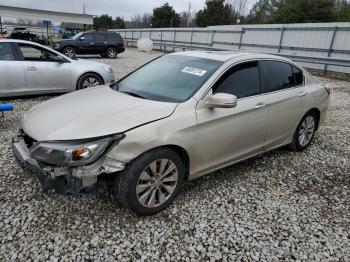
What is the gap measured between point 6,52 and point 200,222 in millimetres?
6282

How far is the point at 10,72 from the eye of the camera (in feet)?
22.4

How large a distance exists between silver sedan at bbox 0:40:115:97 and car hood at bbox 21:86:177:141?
412 cm

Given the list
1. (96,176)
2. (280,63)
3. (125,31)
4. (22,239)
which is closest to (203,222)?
(96,176)

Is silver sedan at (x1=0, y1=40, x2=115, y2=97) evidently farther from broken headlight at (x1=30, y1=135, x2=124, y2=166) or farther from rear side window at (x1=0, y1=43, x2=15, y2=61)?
broken headlight at (x1=30, y1=135, x2=124, y2=166)

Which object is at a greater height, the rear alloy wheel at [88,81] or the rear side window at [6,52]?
the rear side window at [6,52]

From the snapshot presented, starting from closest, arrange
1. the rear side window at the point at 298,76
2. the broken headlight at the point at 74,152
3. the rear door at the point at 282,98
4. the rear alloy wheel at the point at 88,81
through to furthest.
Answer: the broken headlight at the point at 74,152 < the rear door at the point at 282,98 < the rear side window at the point at 298,76 < the rear alloy wheel at the point at 88,81

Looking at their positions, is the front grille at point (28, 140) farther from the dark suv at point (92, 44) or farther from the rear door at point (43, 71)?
the dark suv at point (92, 44)

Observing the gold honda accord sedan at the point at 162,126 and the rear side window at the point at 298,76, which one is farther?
the rear side window at the point at 298,76

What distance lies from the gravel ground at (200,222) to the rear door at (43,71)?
3501 millimetres

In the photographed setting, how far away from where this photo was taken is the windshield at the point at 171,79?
132 inches

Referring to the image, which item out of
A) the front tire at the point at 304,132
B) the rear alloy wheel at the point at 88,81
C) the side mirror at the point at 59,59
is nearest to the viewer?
the front tire at the point at 304,132

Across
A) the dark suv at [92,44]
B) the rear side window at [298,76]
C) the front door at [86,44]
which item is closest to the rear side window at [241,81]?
the rear side window at [298,76]

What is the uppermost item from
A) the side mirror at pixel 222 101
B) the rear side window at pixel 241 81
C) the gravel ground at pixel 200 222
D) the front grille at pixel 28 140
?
the rear side window at pixel 241 81

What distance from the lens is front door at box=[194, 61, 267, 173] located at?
10.6 feet
